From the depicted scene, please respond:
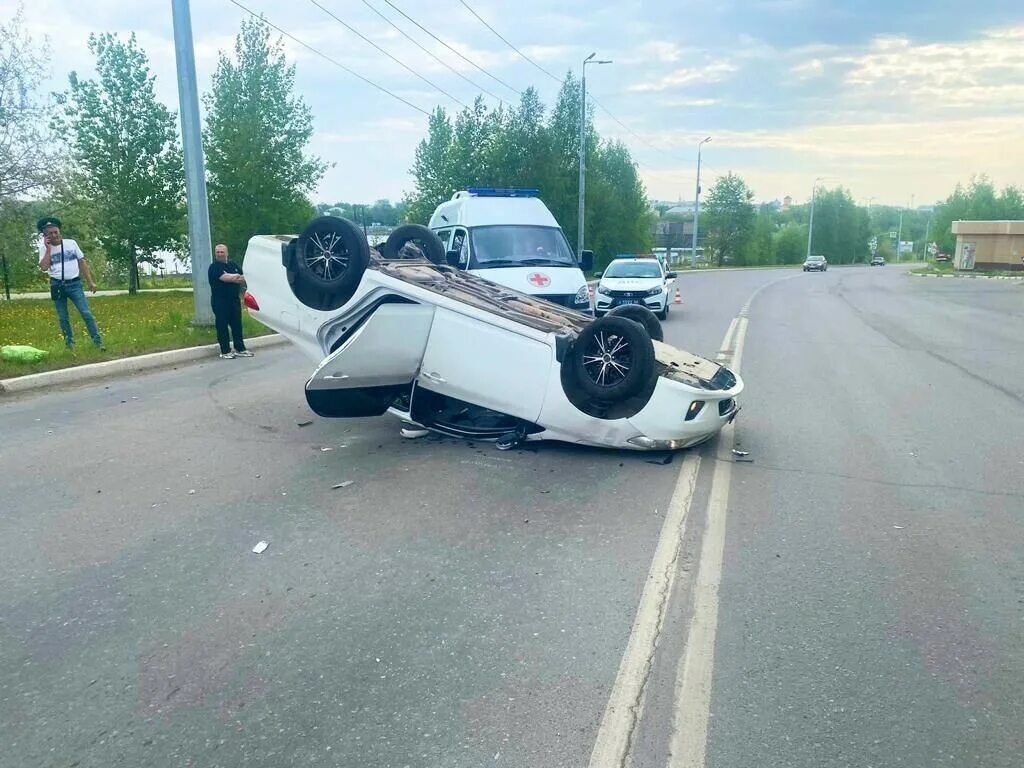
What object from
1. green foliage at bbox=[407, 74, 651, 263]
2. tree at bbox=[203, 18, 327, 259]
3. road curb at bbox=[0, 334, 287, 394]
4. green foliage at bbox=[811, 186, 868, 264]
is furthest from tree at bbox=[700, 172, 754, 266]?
road curb at bbox=[0, 334, 287, 394]

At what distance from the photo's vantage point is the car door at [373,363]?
19.8 feet

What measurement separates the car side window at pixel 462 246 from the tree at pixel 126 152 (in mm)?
19099

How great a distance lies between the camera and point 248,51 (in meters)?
29.7

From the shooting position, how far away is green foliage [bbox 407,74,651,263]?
36625mm

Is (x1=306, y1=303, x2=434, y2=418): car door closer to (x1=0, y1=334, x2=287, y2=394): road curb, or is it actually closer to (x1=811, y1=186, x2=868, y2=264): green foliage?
(x1=0, y1=334, x2=287, y2=394): road curb

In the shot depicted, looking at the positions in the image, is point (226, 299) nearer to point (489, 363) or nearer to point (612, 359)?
point (489, 363)

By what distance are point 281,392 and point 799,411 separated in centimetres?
580

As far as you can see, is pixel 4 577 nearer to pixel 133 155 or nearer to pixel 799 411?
pixel 799 411

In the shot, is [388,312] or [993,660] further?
[388,312]

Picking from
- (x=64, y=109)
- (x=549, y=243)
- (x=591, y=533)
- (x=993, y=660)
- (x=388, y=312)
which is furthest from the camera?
(x=64, y=109)

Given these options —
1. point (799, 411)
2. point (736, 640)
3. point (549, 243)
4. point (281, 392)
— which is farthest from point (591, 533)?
point (549, 243)

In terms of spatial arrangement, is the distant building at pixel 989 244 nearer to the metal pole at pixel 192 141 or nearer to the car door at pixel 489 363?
the metal pole at pixel 192 141

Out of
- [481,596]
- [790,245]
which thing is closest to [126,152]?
[481,596]

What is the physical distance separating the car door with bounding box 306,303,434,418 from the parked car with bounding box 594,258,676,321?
12.2 meters
